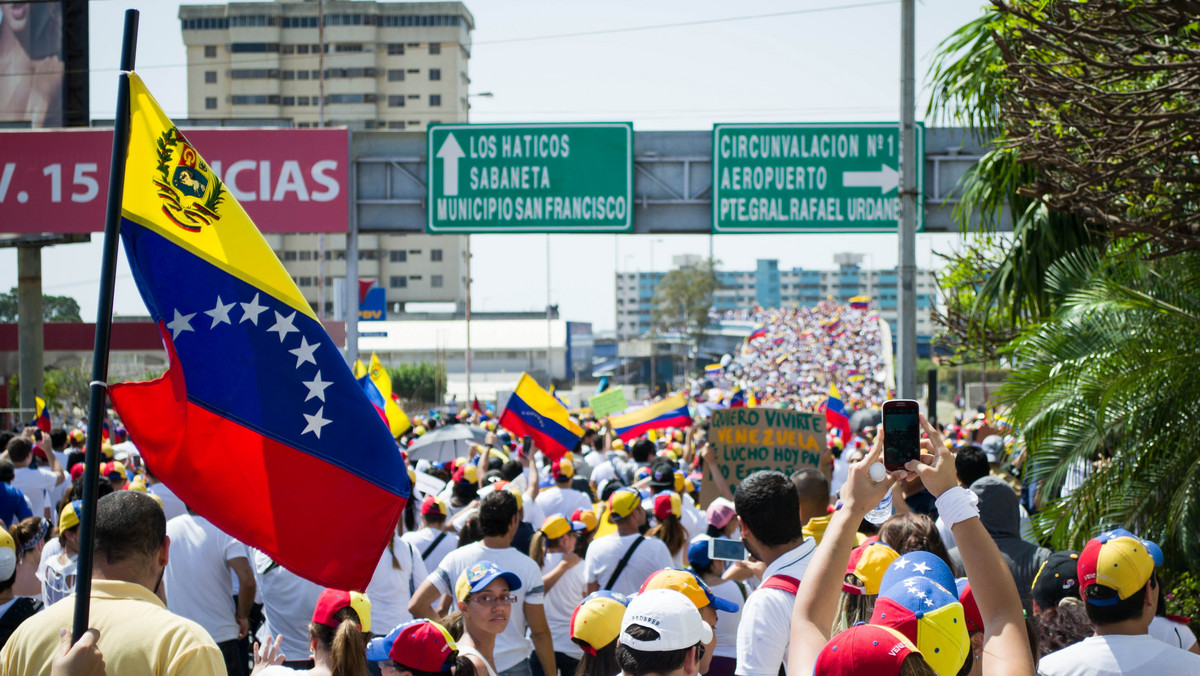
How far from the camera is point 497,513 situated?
19.6 ft

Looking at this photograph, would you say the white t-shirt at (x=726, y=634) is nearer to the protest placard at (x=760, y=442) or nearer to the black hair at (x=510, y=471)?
the protest placard at (x=760, y=442)

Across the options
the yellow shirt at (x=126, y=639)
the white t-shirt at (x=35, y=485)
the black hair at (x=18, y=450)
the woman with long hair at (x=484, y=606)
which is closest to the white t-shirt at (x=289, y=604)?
the woman with long hair at (x=484, y=606)

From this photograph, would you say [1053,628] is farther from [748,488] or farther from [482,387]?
[482,387]

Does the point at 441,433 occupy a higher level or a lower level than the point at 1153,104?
lower

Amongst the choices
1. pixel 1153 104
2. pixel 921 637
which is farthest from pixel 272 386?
pixel 1153 104

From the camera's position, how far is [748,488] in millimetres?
4234

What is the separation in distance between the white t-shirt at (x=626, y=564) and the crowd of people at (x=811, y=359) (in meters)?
27.2

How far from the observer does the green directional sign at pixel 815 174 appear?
1515 cm

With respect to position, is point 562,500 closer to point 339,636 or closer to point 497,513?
point 497,513

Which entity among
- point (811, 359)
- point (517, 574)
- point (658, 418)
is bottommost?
point (517, 574)

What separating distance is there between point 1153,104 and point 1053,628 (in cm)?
407

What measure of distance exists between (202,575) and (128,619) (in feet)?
11.8

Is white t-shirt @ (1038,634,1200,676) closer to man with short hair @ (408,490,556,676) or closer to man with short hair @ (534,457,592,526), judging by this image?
man with short hair @ (408,490,556,676)

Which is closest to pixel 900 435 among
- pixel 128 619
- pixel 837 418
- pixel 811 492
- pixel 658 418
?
pixel 128 619
